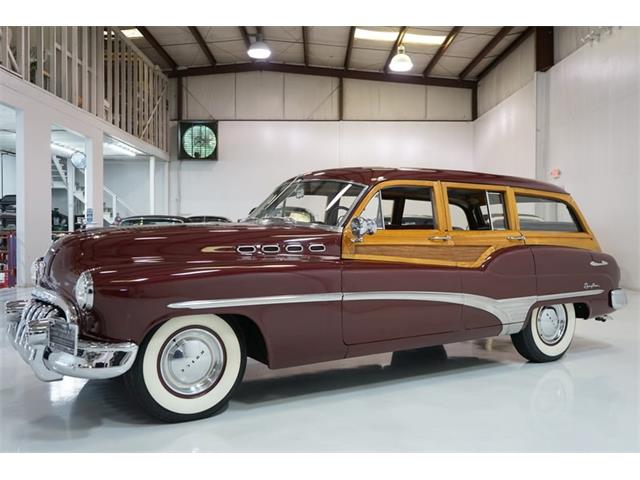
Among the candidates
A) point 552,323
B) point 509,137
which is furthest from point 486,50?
point 552,323

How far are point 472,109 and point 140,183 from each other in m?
13.1

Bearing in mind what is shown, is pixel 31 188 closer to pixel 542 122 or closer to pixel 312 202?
pixel 312 202

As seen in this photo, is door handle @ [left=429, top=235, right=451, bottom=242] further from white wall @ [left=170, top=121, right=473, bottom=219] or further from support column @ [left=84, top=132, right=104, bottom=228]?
white wall @ [left=170, top=121, right=473, bottom=219]

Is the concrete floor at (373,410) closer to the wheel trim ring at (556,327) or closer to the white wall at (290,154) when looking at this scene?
the wheel trim ring at (556,327)

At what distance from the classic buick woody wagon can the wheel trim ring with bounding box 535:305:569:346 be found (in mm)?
12

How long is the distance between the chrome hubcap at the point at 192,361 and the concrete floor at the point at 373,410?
236 millimetres

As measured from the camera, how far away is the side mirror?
136 inches

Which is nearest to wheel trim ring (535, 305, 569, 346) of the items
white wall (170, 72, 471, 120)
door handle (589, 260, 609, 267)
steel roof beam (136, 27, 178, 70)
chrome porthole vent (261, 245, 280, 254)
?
door handle (589, 260, 609, 267)


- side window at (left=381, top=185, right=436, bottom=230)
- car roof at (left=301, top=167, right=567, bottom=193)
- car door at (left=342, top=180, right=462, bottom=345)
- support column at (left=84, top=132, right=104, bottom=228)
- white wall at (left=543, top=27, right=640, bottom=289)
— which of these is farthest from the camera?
support column at (left=84, top=132, right=104, bottom=228)

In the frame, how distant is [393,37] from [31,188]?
35.4 ft

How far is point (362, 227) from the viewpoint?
345cm

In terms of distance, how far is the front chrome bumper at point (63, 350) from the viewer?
281 centimetres
